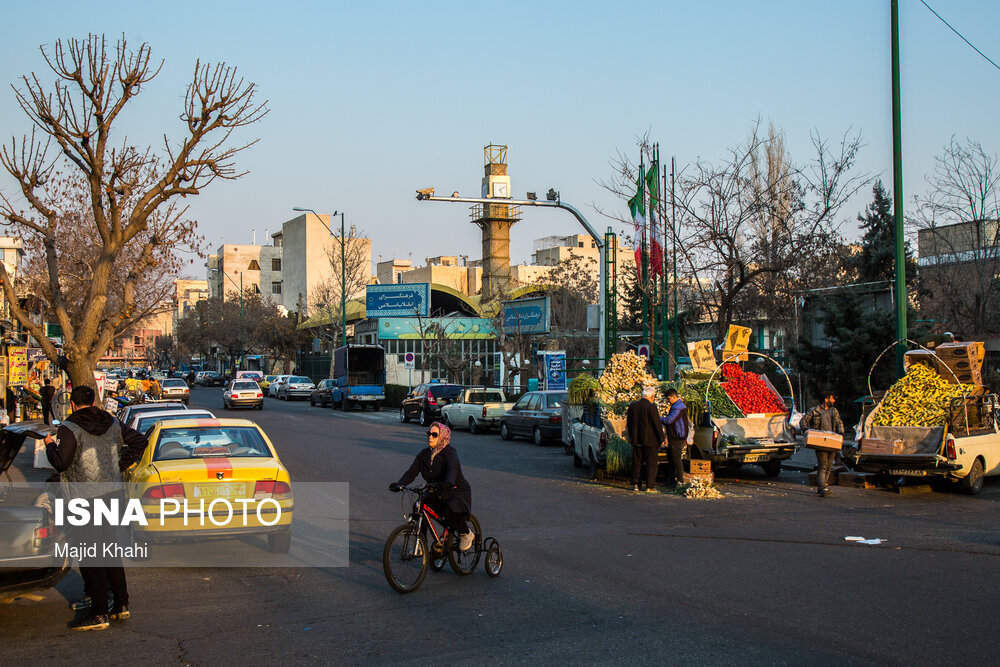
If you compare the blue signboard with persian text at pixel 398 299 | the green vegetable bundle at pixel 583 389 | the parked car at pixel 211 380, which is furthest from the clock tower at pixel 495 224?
the green vegetable bundle at pixel 583 389

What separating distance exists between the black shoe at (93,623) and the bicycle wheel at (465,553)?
308 cm

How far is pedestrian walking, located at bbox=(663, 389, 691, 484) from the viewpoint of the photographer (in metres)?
15.6

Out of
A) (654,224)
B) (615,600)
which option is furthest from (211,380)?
(615,600)

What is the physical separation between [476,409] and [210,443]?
20359mm

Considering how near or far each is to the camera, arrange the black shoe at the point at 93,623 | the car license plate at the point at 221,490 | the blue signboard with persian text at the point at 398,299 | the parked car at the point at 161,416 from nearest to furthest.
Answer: the black shoe at the point at 93,623
the car license plate at the point at 221,490
the parked car at the point at 161,416
the blue signboard with persian text at the point at 398,299

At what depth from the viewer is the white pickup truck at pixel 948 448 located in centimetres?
1421

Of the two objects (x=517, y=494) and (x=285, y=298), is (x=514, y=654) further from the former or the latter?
(x=285, y=298)

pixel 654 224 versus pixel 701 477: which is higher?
pixel 654 224

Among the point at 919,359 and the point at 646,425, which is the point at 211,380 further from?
the point at 919,359

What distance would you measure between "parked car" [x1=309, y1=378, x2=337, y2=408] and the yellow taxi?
3989 centimetres

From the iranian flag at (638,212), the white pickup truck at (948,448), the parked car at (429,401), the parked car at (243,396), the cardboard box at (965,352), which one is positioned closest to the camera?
the white pickup truck at (948,448)

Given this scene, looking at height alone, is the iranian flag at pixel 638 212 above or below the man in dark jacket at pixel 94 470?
above

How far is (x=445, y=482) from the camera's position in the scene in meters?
8.50

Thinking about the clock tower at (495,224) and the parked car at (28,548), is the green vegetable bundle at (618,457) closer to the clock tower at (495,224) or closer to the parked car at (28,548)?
the parked car at (28,548)
